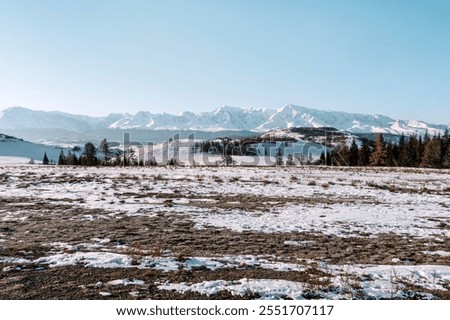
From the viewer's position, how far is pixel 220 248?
8805mm

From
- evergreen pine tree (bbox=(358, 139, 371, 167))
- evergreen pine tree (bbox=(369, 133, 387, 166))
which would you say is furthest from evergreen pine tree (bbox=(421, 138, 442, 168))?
evergreen pine tree (bbox=(358, 139, 371, 167))

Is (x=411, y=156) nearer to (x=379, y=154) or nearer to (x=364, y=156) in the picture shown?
(x=364, y=156)

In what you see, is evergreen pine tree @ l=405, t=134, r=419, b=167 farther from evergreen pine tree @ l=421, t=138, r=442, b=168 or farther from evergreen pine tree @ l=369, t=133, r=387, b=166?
evergreen pine tree @ l=369, t=133, r=387, b=166

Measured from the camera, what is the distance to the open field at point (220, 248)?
6.00m

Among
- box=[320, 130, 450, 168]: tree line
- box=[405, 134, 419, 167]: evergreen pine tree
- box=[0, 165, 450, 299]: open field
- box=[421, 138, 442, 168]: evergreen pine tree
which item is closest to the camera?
box=[0, 165, 450, 299]: open field

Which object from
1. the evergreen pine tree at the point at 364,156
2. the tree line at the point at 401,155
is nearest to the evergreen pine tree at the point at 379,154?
the tree line at the point at 401,155

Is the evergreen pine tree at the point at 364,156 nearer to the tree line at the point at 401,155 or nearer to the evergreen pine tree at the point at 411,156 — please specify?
the tree line at the point at 401,155

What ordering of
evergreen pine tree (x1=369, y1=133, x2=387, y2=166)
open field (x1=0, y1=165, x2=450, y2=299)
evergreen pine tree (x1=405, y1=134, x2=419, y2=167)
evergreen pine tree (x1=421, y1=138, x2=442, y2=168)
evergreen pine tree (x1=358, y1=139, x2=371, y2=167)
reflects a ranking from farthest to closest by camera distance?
1. evergreen pine tree (x1=358, y1=139, x2=371, y2=167)
2. evergreen pine tree (x1=405, y1=134, x2=419, y2=167)
3. evergreen pine tree (x1=421, y1=138, x2=442, y2=168)
4. evergreen pine tree (x1=369, y1=133, x2=387, y2=166)
5. open field (x1=0, y1=165, x2=450, y2=299)

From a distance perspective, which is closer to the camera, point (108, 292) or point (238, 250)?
point (108, 292)

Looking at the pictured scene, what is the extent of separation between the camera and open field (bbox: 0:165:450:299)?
600 centimetres

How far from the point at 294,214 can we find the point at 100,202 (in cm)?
943
